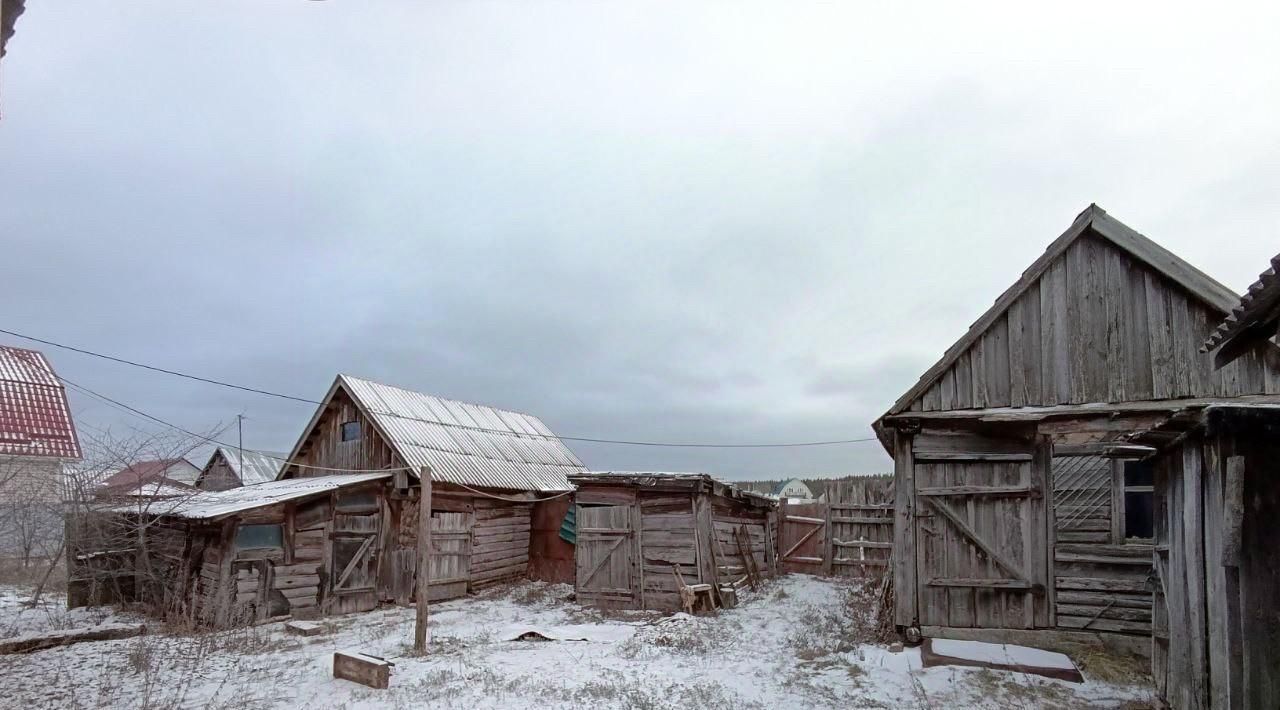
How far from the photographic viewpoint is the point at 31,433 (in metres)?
25.7

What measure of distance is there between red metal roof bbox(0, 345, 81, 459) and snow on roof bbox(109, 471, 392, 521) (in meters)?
11.3

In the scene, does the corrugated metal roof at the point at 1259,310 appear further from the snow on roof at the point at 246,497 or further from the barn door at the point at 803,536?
the barn door at the point at 803,536

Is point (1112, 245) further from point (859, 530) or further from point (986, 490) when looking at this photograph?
point (859, 530)

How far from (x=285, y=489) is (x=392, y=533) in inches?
111

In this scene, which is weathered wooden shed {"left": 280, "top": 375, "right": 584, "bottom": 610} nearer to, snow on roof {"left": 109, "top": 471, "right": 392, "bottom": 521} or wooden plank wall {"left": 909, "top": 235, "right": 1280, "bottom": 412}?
snow on roof {"left": 109, "top": 471, "right": 392, "bottom": 521}

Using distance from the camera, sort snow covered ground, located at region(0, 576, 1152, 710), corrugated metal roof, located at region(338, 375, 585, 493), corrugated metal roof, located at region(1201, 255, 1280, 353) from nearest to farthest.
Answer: corrugated metal roof, located at region(1201, 255, 1280, 353)
snow covered ground, located at region(0, 576, 1152, 710)
corrugated metal roof, located at region(338, 375, 585, 493)

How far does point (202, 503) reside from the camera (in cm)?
1714

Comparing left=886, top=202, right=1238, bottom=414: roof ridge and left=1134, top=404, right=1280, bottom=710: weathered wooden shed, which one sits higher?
left=886, top=202, right=1238, bottom=414: roof ridge

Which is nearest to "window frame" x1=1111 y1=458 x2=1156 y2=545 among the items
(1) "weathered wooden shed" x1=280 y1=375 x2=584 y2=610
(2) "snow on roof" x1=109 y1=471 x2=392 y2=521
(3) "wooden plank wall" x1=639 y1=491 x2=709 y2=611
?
(3) "wooden plank wall" x1=639 y1=491 x2=709 y2=611

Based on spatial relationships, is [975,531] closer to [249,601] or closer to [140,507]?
[249,601]

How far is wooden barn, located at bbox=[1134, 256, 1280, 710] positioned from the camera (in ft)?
16.1

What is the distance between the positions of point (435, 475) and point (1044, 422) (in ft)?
46.8

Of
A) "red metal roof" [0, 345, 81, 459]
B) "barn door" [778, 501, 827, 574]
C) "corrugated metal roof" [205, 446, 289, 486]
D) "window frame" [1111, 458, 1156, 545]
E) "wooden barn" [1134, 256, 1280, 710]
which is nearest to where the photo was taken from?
"wooden barn" [1134, 256, 1280, 710]

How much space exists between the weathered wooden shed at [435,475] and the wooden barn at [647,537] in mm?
2679
